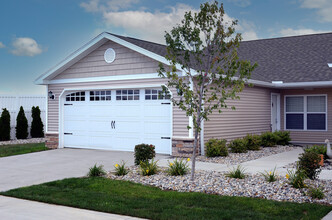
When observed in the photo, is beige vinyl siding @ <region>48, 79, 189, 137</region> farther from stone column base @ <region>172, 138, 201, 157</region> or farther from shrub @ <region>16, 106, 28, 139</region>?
shrub @ <region>16, 106, 28, 139</region>

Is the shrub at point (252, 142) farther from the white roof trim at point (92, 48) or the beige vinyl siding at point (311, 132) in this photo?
the beige vinyl siding at point (311, 132)

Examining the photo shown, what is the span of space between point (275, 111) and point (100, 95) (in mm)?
8267

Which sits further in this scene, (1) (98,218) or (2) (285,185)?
(2) (285,185)

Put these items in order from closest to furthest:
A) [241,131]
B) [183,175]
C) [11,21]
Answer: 1. [183,175]
2. [241,131]
3. [11,21]

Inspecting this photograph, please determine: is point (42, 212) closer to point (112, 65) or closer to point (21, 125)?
point (112, 65)

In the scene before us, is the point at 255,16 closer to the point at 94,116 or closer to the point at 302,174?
the point at 94,116

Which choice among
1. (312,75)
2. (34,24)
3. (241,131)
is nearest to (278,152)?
(241,131)

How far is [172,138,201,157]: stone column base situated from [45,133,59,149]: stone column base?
→ 5.53 metres

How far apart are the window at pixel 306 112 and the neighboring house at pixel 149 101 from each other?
0.14 feet

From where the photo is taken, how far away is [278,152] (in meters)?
14.4

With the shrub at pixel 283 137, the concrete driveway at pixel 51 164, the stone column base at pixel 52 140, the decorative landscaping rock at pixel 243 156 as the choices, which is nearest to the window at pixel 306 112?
the shrub at pixel 283 137

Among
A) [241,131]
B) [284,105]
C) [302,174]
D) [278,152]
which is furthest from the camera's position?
[284,105]

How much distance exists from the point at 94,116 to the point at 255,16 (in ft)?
26.1

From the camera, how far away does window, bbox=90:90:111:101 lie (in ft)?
48.5
